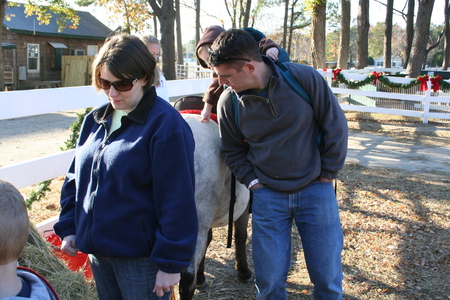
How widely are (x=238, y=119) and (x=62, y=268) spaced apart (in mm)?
1547

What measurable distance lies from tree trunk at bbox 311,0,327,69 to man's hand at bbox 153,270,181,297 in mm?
14427

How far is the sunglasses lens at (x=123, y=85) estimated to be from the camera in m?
1.72

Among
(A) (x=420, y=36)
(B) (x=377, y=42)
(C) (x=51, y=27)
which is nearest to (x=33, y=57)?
(C) (x=51, y=27)

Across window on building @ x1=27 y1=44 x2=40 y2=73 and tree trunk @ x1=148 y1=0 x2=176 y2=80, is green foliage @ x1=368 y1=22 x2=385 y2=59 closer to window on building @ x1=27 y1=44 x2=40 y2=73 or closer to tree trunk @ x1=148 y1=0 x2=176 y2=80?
window on building @ x1=27 y1=44 x2=40 y2=73

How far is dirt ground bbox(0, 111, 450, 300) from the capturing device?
351 centimetres

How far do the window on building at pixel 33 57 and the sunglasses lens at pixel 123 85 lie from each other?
2593 cm

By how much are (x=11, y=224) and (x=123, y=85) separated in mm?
676

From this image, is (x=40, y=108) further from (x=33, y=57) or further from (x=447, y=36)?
(x=447, y=36)

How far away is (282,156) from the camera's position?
89.5 inches

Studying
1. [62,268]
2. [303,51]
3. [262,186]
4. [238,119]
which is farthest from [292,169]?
[303,51]

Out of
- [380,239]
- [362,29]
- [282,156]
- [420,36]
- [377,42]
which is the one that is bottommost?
[380,239]

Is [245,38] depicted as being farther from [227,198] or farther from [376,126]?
[376,126]

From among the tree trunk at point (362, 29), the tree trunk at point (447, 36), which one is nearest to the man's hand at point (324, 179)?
the tree trunk at point (362, 29)

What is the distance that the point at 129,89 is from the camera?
1.74m
